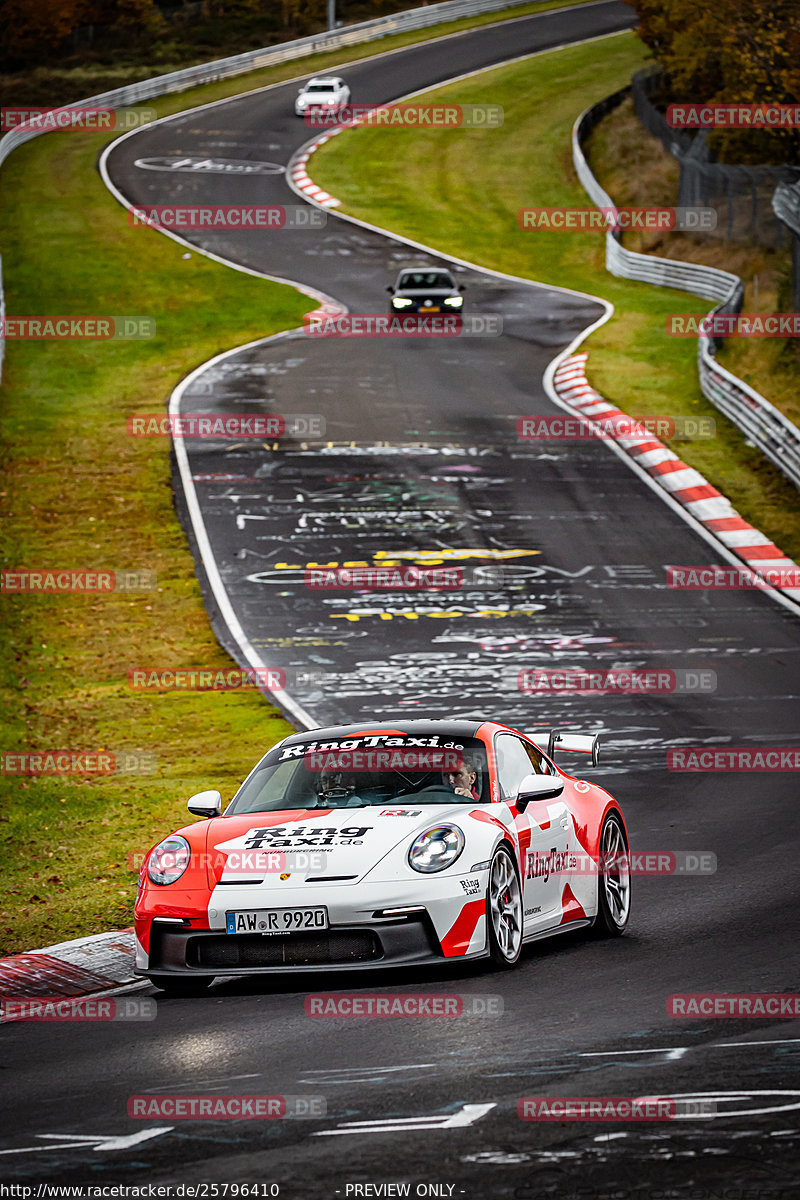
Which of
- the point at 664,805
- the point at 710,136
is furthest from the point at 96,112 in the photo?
the point at 664,805

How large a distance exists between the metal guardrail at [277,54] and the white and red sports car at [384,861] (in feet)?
185

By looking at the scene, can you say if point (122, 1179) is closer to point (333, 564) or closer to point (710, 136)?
point (333, 564)

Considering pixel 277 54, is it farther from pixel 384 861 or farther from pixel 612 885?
pixel 384 861

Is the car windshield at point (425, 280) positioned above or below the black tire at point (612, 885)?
below

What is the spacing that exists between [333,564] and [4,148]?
43.5m

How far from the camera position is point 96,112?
70.9 metres

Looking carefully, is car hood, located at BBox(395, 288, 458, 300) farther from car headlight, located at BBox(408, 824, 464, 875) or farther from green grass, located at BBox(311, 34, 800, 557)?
car headlight, located at BBox(408, 824, 464, 875)

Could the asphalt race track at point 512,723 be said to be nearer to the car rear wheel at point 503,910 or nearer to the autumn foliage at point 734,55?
the car rear wheel at point 503,910

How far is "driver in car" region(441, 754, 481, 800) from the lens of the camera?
910 centimetres

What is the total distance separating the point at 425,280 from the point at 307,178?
750 inches

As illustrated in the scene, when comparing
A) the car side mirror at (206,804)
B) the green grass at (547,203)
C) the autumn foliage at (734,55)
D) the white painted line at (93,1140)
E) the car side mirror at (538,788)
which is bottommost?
the green grass at (547,203)

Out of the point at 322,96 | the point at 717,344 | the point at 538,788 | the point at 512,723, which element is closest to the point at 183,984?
the point at 538,788

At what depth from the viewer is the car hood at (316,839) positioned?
26.9 feet

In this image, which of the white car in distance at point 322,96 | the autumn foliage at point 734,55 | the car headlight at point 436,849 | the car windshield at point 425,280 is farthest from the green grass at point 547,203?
the car headlight at point 436,849
